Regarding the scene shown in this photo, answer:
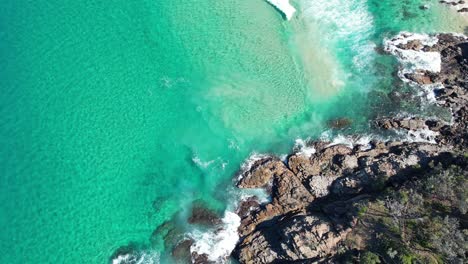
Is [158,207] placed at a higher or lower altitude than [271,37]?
lower

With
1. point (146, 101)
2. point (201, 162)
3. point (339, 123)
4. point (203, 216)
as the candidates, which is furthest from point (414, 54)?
point (146, 101)

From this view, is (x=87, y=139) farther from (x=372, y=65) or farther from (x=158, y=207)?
(x=372, y=65)

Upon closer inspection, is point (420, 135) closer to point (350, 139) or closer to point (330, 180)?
point (350, 139)

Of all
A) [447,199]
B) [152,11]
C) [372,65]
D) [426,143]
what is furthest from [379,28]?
[152,11]

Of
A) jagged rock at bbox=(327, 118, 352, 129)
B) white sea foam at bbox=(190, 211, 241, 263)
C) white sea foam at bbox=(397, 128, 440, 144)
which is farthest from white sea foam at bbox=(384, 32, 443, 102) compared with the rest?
white sea foam at bbox=(190, 211, 241, 263)

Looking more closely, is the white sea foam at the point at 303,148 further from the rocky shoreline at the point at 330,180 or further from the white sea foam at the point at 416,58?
the white sea foam at the point at 416,58

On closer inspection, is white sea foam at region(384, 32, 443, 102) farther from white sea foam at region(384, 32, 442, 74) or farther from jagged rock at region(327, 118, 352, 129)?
jagged rock at region(327, 118, 352, 129)
